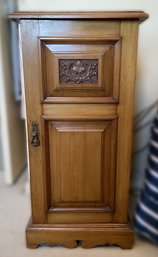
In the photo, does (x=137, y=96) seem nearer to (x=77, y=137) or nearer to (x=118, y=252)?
(x=77, y=137)

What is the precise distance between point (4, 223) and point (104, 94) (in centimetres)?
92

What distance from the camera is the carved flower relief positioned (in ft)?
3.23

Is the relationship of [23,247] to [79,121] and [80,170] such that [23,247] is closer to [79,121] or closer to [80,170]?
[80,170]

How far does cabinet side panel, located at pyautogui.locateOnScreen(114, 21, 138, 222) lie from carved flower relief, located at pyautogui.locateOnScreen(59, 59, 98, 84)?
11 centimetres

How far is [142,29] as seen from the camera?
1.49 metres

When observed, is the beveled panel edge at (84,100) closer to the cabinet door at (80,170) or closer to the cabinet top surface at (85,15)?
the cabinet door at (80,170)

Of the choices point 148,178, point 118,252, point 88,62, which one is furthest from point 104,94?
point 118,252

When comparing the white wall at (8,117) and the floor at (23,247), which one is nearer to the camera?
the floor at (23,247)

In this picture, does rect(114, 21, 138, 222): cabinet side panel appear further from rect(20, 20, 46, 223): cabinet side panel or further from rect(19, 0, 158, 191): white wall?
rect(19, 0, 158, 191): white wall

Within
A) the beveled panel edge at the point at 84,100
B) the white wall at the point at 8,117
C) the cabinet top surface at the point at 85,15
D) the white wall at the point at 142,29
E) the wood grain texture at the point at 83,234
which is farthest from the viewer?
the white wall at the point at 8,117

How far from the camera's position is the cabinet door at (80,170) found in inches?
41.8

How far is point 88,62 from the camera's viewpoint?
0.99 metres

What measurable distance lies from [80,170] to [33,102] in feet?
1.19

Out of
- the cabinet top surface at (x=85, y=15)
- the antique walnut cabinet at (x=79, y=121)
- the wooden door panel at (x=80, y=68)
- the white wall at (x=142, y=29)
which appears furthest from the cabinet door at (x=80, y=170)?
the white wall at (x=142, y=29)
